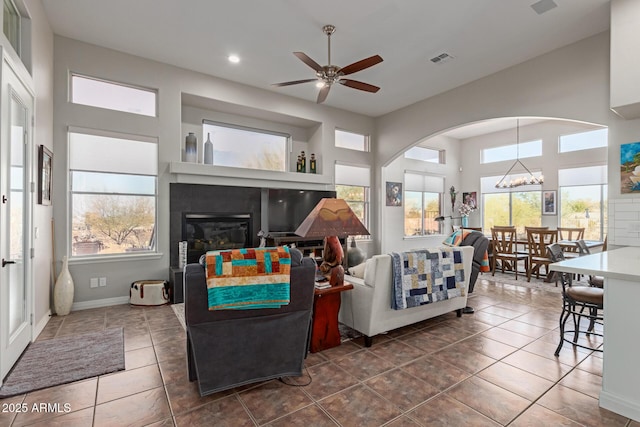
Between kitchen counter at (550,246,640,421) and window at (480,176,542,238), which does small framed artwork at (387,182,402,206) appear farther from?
kitchen counter at (550,246,640,421)

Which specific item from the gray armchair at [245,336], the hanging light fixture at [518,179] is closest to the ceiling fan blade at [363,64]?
the gray armchair at [245,336]

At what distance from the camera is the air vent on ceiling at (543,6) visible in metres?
3.39

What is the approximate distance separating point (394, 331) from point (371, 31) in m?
3.65

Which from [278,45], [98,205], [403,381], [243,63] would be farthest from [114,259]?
[403,381]

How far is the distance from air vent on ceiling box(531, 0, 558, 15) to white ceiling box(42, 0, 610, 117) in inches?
2.7

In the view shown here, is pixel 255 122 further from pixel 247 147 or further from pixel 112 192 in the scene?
pixel 112 192

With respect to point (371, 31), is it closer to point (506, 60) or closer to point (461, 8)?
point (461, 8)

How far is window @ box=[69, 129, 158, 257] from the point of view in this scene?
4.24 m

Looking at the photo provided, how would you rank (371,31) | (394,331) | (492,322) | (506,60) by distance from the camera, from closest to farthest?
(394,331), (492,322), (371,31), (506,60)

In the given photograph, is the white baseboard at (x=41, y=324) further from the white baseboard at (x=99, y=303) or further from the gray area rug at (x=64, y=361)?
the white baseboard at (x=99, y=303)

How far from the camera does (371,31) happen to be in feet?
13.1

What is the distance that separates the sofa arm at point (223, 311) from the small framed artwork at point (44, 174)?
2.62 m

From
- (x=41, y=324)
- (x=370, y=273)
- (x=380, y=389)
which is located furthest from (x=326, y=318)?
(x=41, y=324)

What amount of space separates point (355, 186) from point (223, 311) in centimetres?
550
